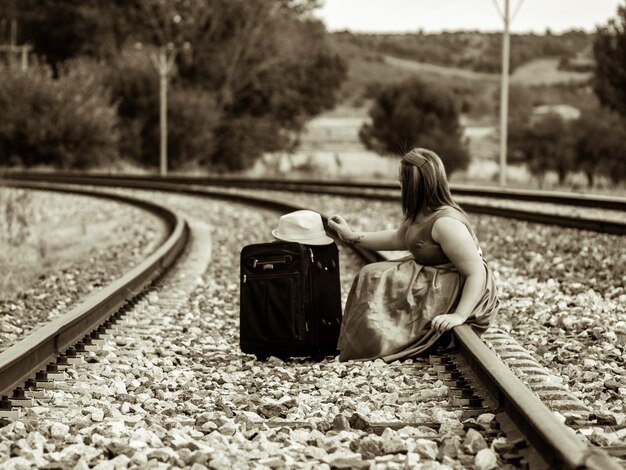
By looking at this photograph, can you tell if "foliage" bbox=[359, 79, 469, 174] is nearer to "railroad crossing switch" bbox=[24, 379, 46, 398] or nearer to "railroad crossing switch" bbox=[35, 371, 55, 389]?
"railroad crossing switch" bbox=[35, 371, 55, 389]

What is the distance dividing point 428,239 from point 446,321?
550mm

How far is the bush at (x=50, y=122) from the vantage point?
4059cm

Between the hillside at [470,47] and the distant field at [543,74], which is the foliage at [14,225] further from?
the hillside at [470,47]

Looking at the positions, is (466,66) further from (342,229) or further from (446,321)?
(446,321)

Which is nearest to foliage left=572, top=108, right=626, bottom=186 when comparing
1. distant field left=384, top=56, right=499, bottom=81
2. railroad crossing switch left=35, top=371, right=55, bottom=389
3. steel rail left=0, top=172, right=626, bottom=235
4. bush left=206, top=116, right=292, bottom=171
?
bush left=206, top=116, right=292, bottom=171

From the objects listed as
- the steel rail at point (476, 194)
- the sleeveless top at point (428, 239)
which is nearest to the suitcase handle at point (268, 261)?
the sleeveless top at point (428, 239)

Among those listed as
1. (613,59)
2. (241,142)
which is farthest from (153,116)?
(613,59)

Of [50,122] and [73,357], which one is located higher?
[50,122]

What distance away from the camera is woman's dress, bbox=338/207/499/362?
19.0ft

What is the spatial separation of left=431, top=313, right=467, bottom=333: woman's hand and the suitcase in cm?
82

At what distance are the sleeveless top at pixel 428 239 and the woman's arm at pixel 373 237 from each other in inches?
7.8

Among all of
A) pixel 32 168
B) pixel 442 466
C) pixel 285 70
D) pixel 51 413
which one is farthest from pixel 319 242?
pixel 285 70

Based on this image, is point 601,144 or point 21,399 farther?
point 601,144

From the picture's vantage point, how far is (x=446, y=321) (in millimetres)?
5574
